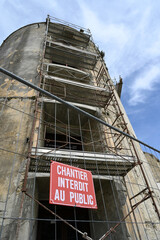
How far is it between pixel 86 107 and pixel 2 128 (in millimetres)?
4311

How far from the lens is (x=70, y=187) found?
3656 millimetres

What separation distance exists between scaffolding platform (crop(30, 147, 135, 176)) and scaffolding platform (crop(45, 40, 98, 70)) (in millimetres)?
8370

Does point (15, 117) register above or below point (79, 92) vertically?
below

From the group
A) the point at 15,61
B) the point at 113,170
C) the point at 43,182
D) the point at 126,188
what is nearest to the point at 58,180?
the point at 43,182

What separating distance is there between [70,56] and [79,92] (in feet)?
14.3

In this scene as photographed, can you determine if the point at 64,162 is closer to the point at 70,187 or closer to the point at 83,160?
the point at 83,160

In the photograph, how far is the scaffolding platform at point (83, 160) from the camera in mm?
5129

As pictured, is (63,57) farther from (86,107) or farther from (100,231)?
(100,231)

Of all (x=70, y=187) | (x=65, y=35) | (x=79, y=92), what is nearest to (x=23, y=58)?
(x=79, y=92)

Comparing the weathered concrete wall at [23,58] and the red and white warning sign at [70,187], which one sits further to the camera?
the weathered concrete wall at [23,58]

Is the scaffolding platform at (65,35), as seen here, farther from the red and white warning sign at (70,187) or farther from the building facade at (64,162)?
the red and white warning sign at (70,187)

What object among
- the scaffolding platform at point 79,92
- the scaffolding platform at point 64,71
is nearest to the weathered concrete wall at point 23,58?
the scaffolding platform at point 64,71

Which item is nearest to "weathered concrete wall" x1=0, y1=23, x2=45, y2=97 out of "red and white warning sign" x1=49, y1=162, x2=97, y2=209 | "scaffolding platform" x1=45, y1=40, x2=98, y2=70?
"scaffolding platform" x1=45, y1=40, x2=98, y2=70

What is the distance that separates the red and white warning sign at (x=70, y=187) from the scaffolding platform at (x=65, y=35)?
13.1 metres
